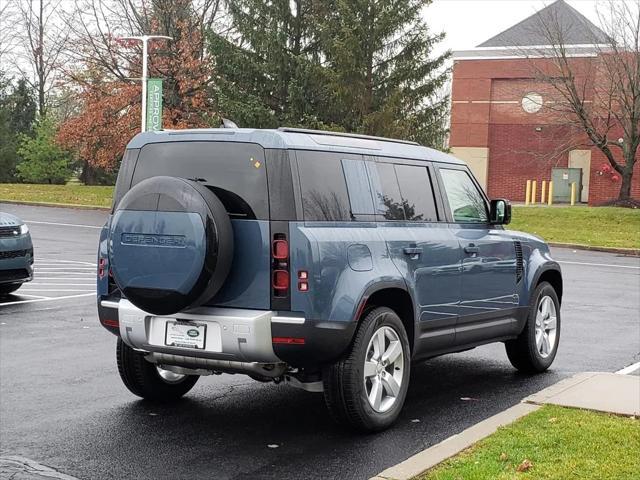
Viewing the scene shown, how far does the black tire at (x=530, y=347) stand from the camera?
26.0 feet

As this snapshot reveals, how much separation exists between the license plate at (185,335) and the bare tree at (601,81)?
28661 mm

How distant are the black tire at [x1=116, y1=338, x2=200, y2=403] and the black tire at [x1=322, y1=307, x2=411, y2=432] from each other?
5.13 ft

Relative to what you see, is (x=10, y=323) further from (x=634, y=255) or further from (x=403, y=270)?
(x=634, y=255)

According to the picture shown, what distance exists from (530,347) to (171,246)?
3924 mm

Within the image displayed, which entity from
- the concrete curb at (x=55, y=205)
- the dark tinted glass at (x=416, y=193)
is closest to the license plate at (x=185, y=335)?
the dark tinted glass at (x=416, y=193)

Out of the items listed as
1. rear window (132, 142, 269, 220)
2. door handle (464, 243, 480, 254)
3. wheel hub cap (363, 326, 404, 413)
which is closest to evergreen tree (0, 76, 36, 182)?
door handle (464, 243, 480, 254)

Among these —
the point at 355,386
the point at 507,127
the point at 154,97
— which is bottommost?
the point at 355,386

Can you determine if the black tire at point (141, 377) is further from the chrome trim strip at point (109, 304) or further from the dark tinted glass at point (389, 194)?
the dark tinted glass at point (389, 194)

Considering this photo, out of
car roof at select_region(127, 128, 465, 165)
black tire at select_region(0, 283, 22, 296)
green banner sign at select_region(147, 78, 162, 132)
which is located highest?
green banner sign at select_region(147, 78, 162, 132)

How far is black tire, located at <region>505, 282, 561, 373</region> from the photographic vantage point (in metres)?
7.93

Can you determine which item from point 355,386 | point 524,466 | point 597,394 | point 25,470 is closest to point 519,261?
point 597,394

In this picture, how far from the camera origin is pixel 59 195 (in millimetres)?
39781

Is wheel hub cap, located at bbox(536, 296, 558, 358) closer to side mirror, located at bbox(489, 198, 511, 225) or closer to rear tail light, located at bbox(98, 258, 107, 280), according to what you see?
side mirror, located at bbox(489, 198, 511, 225)

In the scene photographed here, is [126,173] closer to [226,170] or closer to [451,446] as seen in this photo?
[226,170]
